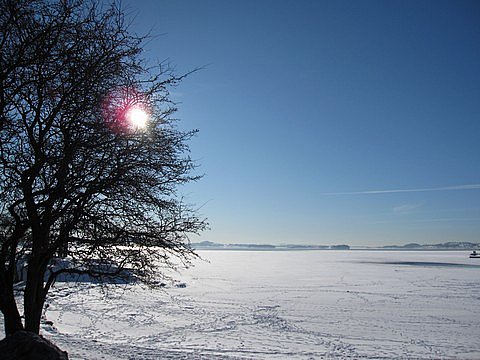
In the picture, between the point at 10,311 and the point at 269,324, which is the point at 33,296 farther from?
the point at 269,324

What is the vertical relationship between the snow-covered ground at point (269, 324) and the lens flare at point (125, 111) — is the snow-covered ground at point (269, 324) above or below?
below

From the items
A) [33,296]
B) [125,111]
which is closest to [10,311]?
[33,296]

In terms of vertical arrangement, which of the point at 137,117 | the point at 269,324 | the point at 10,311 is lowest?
the point at 269,324

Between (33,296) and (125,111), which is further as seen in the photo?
(33,296)

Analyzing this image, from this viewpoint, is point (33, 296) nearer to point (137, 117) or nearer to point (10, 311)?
point (10, 311)

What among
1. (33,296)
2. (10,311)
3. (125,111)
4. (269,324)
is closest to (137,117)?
(125,111)

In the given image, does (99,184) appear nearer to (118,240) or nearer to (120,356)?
(118,240)

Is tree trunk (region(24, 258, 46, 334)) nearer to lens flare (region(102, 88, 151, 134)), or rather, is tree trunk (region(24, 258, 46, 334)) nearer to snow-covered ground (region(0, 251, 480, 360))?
snow-covered ground (region(0, 251, 480, 360))

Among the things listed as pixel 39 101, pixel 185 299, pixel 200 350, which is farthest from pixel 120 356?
pixel 185 299

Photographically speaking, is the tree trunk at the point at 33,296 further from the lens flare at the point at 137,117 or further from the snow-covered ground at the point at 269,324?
the lens flare at the point at 137,117

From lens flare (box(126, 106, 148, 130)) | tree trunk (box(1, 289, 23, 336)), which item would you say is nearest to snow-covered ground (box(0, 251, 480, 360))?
tree trunk (box(1, 289, 23, 336))

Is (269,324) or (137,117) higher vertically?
(137,117)

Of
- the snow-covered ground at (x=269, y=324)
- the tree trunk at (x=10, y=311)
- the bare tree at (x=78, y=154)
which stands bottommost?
the snow-covered ground at (x=269, y=324)

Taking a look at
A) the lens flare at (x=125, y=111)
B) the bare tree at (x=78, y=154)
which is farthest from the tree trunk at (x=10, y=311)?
the lens flare at (x=125, y=111)
